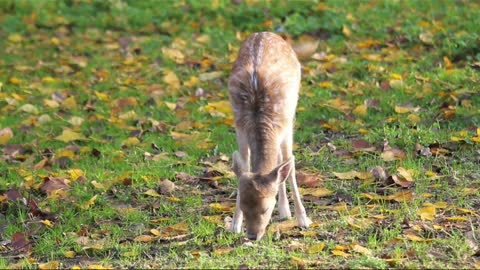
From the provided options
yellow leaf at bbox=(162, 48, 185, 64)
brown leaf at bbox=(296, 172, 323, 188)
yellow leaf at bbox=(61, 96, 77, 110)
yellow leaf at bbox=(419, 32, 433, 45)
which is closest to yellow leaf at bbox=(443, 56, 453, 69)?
yellow leaf at bbox=(419, 32, 433, 45)

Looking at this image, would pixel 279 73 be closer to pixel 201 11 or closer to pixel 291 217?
pixel 291 217

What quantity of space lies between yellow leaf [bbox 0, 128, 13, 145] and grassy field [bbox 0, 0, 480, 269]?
22 mm

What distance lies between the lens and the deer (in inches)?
241

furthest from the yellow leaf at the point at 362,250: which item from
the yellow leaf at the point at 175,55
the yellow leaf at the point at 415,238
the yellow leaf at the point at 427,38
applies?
the yellow leaf at the point at 175,55

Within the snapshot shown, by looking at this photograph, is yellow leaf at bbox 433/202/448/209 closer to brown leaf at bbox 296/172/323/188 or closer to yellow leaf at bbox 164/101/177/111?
brown leaf at bbox 296/172/323/188

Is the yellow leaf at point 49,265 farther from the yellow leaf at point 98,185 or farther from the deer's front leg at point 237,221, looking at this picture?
the yellow leaf at point 98,185

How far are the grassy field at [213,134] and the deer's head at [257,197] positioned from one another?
0.15 metres

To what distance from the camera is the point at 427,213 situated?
6434 mm

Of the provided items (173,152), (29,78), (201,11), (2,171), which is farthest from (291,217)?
(201,11)

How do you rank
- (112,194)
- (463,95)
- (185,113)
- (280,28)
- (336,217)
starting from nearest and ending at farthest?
(336,217), (112,194), (463,95), (185,113), (280,28)

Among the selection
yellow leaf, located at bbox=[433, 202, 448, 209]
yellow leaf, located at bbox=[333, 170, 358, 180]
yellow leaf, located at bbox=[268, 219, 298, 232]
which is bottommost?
yellow leaf, located at bbox=[333, 170, 358, 180]

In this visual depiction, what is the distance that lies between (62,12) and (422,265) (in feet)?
32.4

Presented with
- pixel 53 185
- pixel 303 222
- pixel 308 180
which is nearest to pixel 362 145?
pixel 308 180

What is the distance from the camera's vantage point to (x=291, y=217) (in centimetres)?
685
